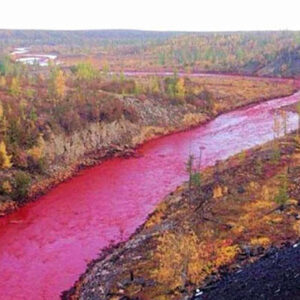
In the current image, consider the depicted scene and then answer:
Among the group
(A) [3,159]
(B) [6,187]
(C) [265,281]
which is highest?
(C) [265,281]

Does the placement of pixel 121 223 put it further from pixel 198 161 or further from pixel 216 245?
pixel 198 161

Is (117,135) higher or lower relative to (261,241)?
higher

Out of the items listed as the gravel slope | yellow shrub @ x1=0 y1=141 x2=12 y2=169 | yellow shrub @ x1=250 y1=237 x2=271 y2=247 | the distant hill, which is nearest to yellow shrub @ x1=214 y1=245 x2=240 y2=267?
yellow shrub @ x1=250 y1=237 x2=271 y2=247

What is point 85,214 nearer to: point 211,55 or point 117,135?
point 117,135

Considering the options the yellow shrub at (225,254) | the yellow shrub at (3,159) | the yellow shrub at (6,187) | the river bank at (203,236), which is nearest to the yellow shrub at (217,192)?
the river bank at (203,236)

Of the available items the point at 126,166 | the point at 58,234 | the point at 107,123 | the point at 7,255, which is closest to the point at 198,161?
the point at 126,166

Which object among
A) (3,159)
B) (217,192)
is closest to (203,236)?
(217,192)

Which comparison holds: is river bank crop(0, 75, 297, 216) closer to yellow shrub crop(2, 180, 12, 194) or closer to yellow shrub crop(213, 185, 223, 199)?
yellow shrub crop(2, 180, 12, 194)
